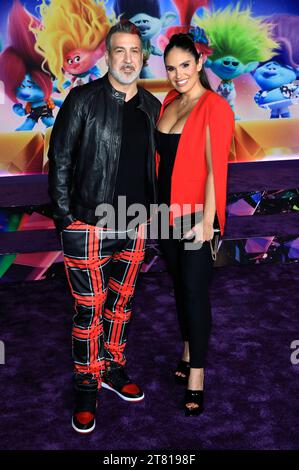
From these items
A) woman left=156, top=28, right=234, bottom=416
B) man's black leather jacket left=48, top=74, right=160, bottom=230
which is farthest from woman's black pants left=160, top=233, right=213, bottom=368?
man's black leather jacket left=48, top=74, right=160, bottom=230

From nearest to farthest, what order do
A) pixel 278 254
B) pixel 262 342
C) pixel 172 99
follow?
pixel 172 99 → pixel 262 342 → pixel 278 254

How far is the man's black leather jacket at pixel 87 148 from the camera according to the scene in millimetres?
1786

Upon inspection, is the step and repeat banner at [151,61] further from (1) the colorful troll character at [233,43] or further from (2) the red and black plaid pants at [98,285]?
(2) the red and black plaid pants at [98,285]

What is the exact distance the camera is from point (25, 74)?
5863 millimetres

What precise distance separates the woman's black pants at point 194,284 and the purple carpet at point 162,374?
10.8 inches

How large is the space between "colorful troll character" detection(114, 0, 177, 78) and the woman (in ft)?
14.2

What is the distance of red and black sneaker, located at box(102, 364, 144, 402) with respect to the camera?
2.15 meters

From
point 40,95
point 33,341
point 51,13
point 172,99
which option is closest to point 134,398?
point 33,341

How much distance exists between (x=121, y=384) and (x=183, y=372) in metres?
0.29

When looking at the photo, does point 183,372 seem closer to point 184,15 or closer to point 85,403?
point 85,403

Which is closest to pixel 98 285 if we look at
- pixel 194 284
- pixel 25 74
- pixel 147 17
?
pixel 194 284
